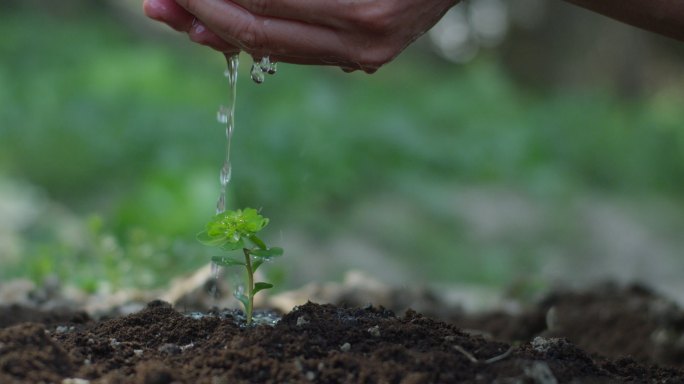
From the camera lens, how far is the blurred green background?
538 centimetres

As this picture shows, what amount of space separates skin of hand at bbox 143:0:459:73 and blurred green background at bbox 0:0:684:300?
1.77 m

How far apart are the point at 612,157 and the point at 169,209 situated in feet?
16.2

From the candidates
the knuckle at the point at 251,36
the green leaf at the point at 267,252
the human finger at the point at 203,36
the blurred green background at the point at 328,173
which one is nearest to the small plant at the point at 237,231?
the green leaf at the point at 267,252

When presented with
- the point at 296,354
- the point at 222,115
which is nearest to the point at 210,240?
the point at 296,354

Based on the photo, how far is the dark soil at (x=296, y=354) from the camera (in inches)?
68.9

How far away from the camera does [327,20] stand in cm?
210

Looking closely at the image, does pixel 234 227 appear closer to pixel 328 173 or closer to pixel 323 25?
pixel 323 25

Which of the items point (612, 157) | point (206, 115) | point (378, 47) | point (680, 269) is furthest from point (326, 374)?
point (612, 157)

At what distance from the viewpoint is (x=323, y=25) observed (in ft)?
6.97

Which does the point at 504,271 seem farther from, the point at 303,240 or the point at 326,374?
the point at 326,374

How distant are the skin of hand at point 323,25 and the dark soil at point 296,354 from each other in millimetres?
594

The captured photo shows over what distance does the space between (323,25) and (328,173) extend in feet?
15.4

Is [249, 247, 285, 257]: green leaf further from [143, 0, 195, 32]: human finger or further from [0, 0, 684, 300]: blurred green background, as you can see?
[0, 0, 684, 300]: blurred green background

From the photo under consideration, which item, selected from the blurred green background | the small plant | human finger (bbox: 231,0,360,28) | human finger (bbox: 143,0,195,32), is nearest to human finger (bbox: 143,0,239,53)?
human finger (bbox: 143,0,195,32)
